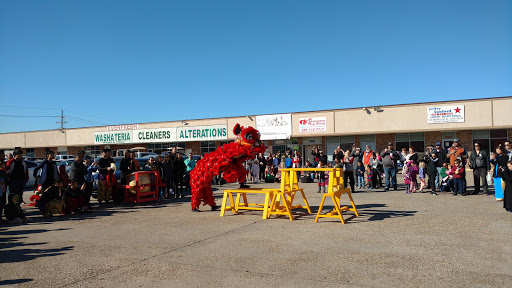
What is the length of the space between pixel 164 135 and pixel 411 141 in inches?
905

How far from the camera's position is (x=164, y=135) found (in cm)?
3850

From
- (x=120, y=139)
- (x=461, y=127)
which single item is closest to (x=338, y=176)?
(x=461, y=127)

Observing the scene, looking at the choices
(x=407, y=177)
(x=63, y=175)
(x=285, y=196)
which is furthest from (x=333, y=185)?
(x=63, y=175)

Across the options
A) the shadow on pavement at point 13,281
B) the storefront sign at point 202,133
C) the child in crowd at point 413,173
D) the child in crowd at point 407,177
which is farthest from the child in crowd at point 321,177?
the storefront sign at point 202,133

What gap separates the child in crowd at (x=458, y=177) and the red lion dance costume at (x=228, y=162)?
7.08m

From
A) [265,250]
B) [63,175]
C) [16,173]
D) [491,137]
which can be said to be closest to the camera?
[265,250]

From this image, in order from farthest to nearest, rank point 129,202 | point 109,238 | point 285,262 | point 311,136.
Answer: point 311,136 → point 129,202 → point 109,238 → point 285,262

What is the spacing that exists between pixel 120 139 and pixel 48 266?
122 feet

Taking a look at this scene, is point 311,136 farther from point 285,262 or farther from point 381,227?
point 285,262

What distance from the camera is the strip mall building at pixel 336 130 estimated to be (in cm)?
2750

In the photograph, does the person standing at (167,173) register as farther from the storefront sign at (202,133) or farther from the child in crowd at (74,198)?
the storefront sign at (202,133)

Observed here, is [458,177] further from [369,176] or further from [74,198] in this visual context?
[74,198]

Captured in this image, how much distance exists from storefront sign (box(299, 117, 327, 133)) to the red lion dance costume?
2215cm

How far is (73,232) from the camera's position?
8172 mm
